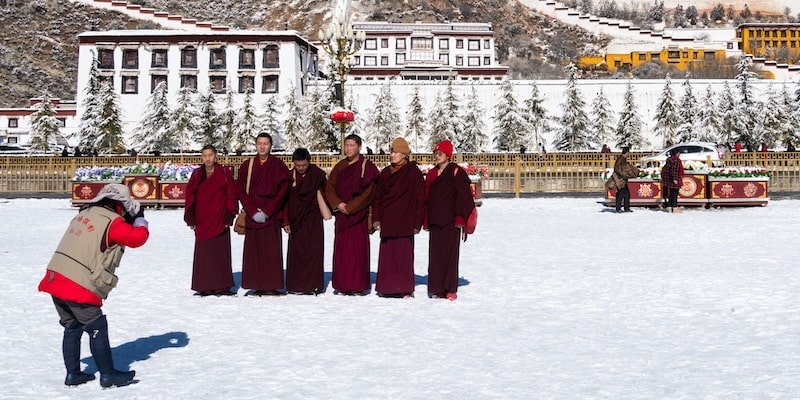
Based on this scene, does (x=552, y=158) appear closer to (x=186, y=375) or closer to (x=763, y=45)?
(x=186, y=375)

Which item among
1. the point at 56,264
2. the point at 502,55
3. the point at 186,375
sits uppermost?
the point at 502,55

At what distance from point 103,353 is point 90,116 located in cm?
5126

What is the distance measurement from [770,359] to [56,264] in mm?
4892

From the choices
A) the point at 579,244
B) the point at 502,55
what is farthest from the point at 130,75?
the point at 502,55

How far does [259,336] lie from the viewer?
6656 mm

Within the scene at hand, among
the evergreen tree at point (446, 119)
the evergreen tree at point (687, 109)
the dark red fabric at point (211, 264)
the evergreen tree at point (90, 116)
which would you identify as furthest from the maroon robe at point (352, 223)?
the evergreen tree at point (687, 109)

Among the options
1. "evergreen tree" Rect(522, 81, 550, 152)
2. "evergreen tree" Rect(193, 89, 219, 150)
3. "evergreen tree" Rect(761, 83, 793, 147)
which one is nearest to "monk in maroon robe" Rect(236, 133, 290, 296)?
"evergreen tree" Rect(193, 89, 219, 150)

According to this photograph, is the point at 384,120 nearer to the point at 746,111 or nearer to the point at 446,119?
the point at 446,119

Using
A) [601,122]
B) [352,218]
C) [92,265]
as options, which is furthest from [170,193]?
[601,122]

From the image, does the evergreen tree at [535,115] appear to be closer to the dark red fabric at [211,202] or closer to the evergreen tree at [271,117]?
the evergreen tree at [271,117]

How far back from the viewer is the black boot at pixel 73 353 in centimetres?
501

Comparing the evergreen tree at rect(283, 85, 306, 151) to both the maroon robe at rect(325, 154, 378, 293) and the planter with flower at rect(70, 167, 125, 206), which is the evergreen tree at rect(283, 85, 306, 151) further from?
the maroon robe at rect(325, 154, 378, 293)

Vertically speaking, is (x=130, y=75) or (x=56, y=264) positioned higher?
(x=130, y=75)

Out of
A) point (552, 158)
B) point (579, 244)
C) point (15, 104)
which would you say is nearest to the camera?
point (579, 244)
